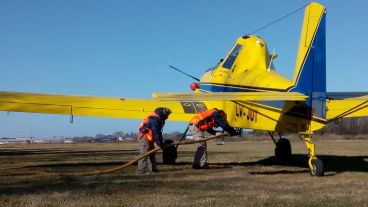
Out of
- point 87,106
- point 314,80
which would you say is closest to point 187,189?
point 314,80

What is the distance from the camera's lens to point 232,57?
15938mm

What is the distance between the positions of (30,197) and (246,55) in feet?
31.9

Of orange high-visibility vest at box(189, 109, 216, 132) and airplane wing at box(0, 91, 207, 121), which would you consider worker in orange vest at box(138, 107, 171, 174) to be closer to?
orange high-visibility vest at box(189, 109, 216, 132)

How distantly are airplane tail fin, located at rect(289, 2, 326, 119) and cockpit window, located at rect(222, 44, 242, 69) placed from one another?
4.11 meters

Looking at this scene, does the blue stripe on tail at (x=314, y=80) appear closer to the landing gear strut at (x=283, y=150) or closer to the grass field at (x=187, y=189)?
the grass field at (x=187, y=189)

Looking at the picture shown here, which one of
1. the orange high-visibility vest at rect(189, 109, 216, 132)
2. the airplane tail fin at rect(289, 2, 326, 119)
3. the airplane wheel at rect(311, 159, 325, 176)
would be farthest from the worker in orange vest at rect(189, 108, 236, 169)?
the airplane wheel at rect(311, 159, 325, 176)

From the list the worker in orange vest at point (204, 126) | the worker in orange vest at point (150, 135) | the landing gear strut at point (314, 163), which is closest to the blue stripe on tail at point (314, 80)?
the landing gear strut at point (314, 163)

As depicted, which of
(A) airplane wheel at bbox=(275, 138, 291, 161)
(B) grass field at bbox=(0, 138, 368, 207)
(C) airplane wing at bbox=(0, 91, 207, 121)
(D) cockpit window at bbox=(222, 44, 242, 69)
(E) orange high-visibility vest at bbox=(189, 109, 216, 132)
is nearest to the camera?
(B) grass field at bbox=(0, 138, 368, 207)

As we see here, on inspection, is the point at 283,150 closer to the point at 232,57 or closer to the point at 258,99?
the point at 232,57

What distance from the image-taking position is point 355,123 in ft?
368

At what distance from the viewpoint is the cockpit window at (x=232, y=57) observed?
15854 mm

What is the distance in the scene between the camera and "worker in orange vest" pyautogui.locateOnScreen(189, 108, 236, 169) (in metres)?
12.9

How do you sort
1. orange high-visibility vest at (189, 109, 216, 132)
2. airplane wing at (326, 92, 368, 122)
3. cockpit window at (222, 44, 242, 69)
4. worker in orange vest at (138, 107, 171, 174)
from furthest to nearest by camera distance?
1. cockpit window at (222, 44, 242, 69)
2. orange high-visibility vest at (189, 109, 216, 132)
3. airplane wing at (326, 92, 368, 122)
4. worker in orange vest at (138, 107, 171, 174)

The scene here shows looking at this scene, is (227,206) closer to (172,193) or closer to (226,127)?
(172,193)
